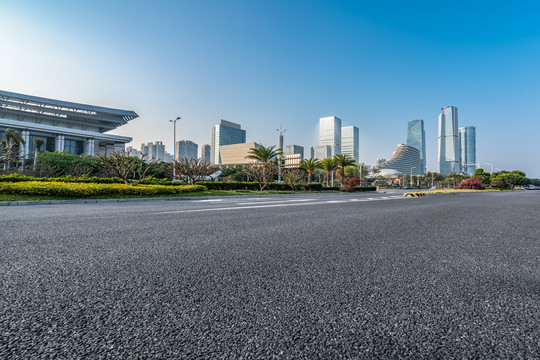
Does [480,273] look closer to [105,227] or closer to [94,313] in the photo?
[94,313]

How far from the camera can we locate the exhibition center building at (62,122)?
171ft

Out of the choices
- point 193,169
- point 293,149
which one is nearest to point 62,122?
point 193,169

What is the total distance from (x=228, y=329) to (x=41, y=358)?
856 millimetres

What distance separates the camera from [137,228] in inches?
192

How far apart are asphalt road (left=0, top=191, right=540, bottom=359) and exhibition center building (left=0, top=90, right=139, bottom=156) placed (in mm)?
63002

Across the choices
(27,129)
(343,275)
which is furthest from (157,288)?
(27,129)

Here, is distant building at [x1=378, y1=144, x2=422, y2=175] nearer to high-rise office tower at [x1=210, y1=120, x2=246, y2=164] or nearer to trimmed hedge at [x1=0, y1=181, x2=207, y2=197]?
high-rise office tower at [x1=210, y1=120, x2=246, y2=164]

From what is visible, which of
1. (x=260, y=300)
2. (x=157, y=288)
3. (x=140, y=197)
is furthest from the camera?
(x=140, y=197)

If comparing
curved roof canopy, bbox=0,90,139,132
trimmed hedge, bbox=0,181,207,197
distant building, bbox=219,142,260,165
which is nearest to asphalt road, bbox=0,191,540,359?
trimmed hedge, bbox=0,181,207,197

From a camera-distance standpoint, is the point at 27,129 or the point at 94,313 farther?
the point at 27,129

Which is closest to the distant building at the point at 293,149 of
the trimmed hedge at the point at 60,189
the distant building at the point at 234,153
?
the distant building at the point at 234,153

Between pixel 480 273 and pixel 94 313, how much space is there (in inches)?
130

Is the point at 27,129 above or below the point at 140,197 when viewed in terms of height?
above

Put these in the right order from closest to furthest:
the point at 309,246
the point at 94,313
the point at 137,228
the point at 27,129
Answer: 1. the point at 94,313
2. the point at 309,246
3. the point at 137,228
4. the point at 27,129
